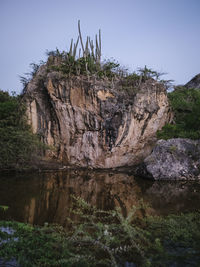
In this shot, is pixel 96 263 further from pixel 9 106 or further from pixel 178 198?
pixel 9 106

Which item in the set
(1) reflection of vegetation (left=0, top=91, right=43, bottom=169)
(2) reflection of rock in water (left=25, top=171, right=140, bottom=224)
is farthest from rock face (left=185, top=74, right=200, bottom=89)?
(1) reflection of vegetation (left=0, top=91, right=43, bottom=169)

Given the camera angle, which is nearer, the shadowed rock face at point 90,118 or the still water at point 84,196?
the still water at point 84,196

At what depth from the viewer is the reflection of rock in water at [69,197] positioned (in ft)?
22.1

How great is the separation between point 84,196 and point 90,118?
9.72 m

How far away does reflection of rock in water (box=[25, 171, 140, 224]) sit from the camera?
266 inches

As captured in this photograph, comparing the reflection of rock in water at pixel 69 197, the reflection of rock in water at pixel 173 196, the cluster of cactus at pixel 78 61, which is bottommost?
the reflection of rock in water at pixel 173 196

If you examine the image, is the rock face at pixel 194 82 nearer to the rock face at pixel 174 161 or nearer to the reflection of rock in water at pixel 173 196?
the rock face at pixel 174 161

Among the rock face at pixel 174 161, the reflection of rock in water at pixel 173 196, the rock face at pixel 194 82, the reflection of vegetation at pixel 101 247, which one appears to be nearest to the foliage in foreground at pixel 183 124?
the rock face at pixel 174 161

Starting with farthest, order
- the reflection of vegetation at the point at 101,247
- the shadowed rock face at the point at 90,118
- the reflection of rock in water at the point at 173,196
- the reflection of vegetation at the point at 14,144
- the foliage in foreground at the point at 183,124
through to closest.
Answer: the shadowed rock face at the point at 90,118, the foliage in foreground at the point at 183,124, the reflection of vegetation at the point at 14,144, the reflection of rock in water at the point at 173,196, the reflection of vegetation at the point at 101,247

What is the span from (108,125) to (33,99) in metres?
6.55

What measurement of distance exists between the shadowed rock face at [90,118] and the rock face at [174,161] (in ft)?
12.4

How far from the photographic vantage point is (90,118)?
18.1 m

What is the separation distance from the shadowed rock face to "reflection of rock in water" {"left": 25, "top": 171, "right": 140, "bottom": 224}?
525 cm

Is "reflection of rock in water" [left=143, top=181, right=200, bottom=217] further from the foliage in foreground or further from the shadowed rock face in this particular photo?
the shadowed rock face
